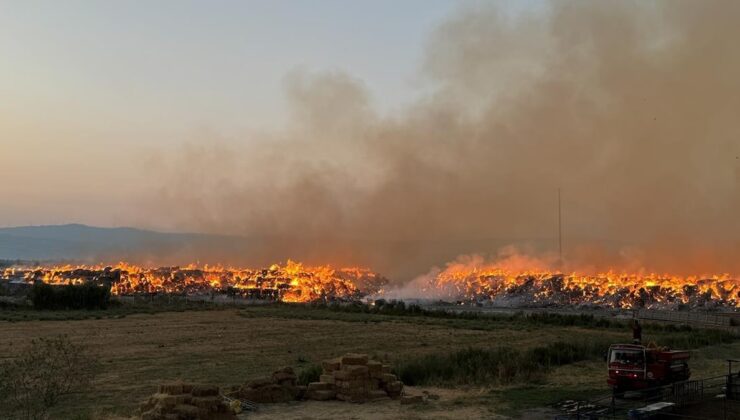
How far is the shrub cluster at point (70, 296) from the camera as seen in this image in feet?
291

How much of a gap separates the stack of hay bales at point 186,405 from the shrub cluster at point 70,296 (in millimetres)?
81062

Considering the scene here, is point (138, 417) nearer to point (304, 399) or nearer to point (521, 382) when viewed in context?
point (304, 399)

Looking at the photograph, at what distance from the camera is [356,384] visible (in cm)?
2183

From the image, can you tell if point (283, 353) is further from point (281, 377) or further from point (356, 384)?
point (356, 384)

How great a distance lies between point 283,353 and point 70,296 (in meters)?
65.6

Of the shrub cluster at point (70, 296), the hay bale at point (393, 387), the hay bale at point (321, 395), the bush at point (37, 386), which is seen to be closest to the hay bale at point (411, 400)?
the hay bale at point (393, 387)

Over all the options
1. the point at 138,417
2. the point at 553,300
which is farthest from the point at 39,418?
the point at 553,300

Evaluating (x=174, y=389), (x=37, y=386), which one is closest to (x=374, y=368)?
(x=174, y=389)

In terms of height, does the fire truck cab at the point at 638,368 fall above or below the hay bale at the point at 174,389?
above

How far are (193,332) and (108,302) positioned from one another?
48111mm

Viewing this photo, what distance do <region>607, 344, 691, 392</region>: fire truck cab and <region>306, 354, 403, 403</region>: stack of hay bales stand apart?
7543 millimetres

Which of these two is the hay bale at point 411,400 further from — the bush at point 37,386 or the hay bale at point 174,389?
the bush at point 37,386

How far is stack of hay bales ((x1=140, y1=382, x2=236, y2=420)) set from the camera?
1647 centimetres

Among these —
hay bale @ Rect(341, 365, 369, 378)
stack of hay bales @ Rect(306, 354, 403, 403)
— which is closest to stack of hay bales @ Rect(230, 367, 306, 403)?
stack of hay bales @ Rect(306, 354, 403, 403)
